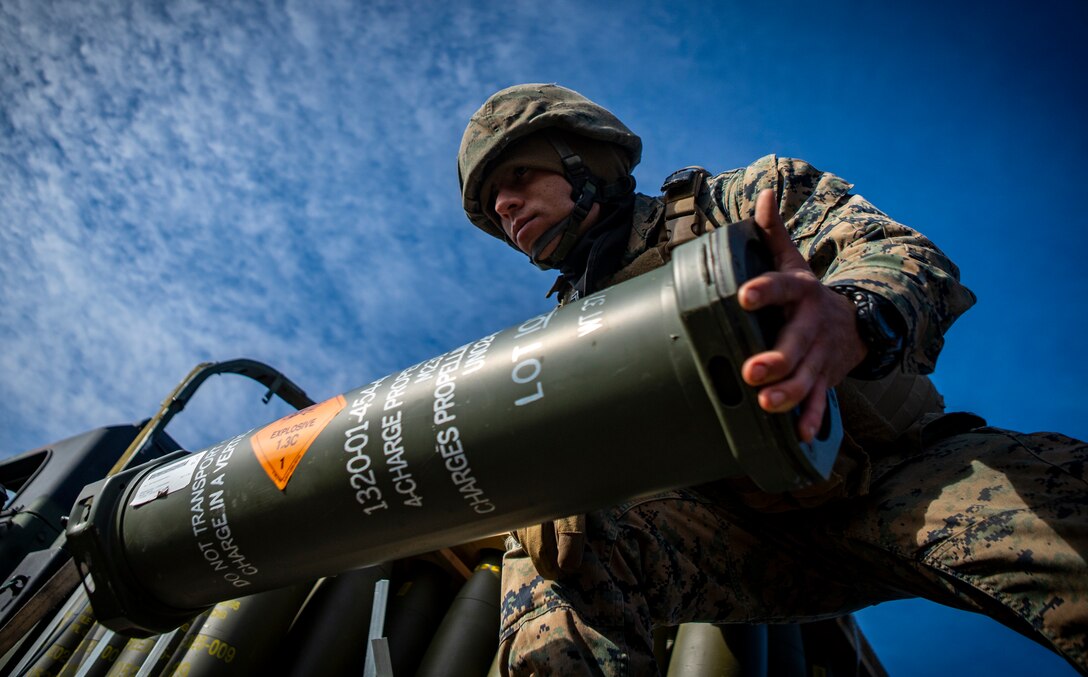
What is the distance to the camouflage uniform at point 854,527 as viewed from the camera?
1434mm

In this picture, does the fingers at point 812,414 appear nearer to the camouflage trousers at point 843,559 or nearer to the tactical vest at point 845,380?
the tactical vest at point 845,380

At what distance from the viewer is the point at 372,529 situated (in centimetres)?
137

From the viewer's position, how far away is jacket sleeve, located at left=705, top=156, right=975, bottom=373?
1.47 m

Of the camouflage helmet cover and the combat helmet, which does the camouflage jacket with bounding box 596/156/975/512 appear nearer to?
the combat helmet

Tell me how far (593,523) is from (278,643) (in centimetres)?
207

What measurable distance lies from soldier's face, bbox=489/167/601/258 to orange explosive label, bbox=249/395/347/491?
127 centimetres

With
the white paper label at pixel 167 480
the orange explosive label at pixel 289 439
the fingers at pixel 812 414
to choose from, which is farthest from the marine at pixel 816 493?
the white paper label at pixel 167 480

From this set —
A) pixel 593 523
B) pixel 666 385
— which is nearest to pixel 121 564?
pixel 593 523

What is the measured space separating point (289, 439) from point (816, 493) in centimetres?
136

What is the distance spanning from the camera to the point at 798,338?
1.04m

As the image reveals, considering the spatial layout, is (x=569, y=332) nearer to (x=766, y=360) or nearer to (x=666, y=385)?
(x=666, y=385)

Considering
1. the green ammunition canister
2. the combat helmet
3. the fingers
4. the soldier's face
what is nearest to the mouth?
the soldier's face

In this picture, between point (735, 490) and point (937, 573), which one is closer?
point (937, 573)

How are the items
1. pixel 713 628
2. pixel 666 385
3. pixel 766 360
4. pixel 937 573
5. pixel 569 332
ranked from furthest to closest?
pixel 713 628, pixel 937 573, pixel 569 332, pixel 666 385, pixel 766 360
